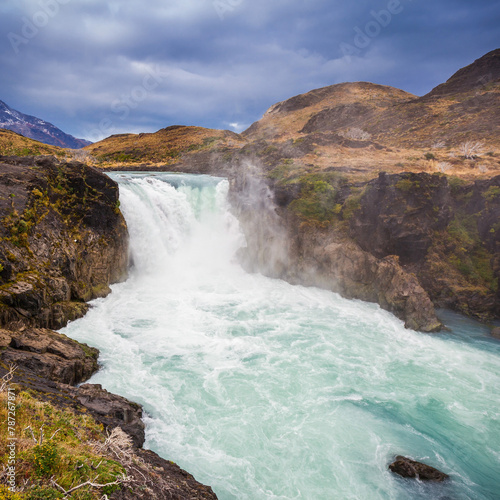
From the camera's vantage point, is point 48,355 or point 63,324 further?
point 63,324

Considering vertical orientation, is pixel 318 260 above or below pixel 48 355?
above

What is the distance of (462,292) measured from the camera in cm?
2458

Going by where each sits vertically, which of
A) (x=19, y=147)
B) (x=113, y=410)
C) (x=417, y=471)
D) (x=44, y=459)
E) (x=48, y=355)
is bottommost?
(x=417, y=471)

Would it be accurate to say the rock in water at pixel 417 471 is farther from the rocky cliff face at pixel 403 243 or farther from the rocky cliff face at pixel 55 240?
the rocky cliff face at pixel 55 240

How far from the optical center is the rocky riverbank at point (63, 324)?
5871 millimetres

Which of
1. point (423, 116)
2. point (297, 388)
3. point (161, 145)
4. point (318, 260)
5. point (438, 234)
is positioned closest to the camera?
point (297, 388)

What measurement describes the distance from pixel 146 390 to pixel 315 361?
9.02 m

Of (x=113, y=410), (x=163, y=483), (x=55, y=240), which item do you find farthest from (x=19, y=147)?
(x=163, y=483)

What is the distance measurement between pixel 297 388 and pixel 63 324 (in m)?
13.7

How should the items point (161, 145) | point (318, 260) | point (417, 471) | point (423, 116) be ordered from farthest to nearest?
point (161, 145) → point (423, 116) → point (318, 260) → point (417, 471)

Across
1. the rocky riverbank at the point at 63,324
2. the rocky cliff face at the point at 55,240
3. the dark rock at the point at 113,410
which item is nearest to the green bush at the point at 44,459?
the rocky riverbank at the point at 63,324

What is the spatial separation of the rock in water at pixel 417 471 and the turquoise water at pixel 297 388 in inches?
10.7

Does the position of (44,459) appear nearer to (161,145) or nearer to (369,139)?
(369,139)

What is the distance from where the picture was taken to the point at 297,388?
14.7m
